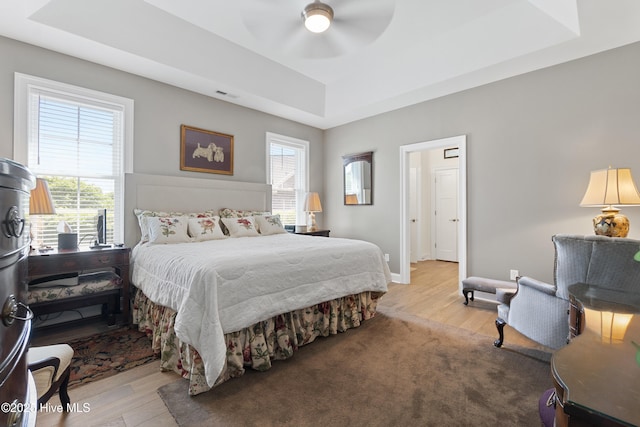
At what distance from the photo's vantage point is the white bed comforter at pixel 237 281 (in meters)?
1.83

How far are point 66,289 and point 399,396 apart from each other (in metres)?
2.85

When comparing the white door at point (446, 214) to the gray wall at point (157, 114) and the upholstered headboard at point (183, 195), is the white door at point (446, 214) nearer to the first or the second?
the gray wall at point (157, 114)

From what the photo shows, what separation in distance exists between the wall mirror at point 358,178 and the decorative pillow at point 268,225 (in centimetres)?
171

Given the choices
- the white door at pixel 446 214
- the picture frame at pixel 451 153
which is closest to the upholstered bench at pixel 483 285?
the white door at pixel 446 214

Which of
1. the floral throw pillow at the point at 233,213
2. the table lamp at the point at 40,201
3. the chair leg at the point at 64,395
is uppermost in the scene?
the table lamp at the point at 40,201

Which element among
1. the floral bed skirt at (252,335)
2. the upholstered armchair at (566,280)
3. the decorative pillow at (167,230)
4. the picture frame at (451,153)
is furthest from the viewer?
the picture frame at (451,153)

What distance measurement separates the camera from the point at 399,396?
1833 millimetres

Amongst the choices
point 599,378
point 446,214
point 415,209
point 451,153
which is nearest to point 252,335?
point 599,378

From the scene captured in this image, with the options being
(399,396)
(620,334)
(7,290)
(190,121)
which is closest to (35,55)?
(190,121)

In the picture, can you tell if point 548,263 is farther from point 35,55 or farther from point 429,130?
point 35,55

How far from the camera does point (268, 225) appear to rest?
394cm

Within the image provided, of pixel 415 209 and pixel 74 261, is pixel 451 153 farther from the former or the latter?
pixel 74 261

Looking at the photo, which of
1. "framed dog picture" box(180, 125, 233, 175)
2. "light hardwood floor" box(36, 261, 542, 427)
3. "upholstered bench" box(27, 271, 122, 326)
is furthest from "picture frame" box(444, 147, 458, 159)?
"upholstered bench" box(27, 271, 122, 326)

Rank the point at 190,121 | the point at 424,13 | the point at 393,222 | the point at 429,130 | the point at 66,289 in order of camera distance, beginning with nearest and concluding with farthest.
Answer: the point at 66,289
the point at 424,13
the point at 190,121
the point at 429,130
the point at 393,222
